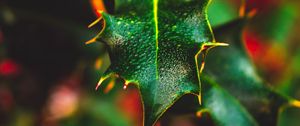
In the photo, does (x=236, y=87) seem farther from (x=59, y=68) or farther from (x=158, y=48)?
(x=59, y=68)

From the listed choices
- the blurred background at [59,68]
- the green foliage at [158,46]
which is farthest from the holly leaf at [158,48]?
the blurred background at [59,68]

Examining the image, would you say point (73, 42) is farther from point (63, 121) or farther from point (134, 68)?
point (134, 68)

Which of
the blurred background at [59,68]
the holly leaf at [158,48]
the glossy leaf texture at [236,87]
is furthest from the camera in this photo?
the blurred background at [59,68]

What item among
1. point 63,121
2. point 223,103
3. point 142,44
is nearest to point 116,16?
point 142,44

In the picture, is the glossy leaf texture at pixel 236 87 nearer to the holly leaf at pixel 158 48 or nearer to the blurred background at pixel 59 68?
the blurred background at pixel 59 68

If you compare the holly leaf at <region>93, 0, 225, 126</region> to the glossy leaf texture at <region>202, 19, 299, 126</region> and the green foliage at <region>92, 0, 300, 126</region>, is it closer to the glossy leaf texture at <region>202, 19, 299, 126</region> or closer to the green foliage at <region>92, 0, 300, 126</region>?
the green foliage at <region>92, 0, 300, 126</region>

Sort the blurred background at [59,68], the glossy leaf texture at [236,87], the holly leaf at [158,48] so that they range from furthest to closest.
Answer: the blurred background at [59,68], the glossy leaf texture at [236,87], the holly leaf at [158,48]

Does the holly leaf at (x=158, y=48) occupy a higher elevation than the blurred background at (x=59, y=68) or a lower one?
higher
